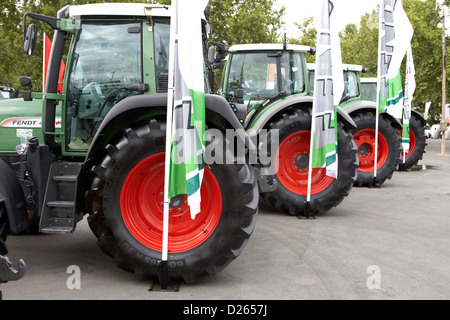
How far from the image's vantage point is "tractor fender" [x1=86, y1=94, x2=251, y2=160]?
408cm

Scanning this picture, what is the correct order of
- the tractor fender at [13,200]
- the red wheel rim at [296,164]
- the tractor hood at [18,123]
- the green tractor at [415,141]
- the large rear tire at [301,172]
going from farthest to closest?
the green tractor at [415,141], the red wheel rim at [296,164], the large rear tire at [301,172], the tractor hood at [18,123], the tractor fender at [13,200]

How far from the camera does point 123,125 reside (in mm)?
4336

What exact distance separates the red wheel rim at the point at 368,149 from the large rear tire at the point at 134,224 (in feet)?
23.6

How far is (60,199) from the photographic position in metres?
4.34

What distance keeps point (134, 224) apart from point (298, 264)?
172 cm

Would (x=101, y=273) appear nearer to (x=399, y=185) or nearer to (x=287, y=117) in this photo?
(x=287, y=117)

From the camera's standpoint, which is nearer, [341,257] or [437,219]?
[341,257]

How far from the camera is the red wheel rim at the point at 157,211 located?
418 cm

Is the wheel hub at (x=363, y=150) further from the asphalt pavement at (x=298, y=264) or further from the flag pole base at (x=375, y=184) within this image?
the asphalt pavement at (x=298, y=264)

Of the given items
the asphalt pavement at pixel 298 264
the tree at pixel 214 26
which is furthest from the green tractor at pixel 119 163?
the tree at pixel 214 26

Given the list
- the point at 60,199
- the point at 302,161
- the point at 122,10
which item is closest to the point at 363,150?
the point at 302,161
